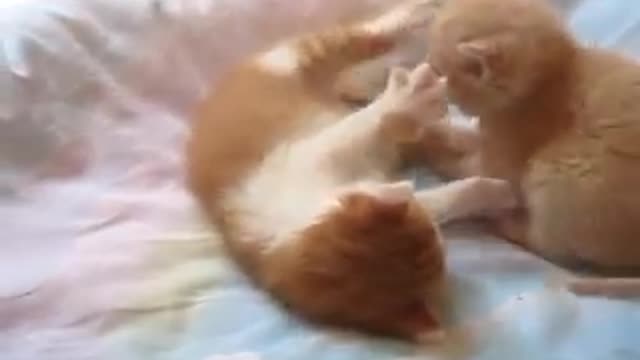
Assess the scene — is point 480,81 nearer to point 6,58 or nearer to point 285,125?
point 285,125

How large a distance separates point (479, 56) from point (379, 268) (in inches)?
9.0

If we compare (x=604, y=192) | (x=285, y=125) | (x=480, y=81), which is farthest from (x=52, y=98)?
(x=604, y=192)

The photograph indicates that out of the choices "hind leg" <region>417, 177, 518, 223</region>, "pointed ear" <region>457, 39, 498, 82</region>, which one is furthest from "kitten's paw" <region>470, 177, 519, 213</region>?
"pointed ear" <region>457, 39, 498, 82</region>

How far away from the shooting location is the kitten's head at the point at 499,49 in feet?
3.87

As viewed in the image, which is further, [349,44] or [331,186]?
[349,44]

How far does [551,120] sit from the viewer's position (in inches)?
47.2

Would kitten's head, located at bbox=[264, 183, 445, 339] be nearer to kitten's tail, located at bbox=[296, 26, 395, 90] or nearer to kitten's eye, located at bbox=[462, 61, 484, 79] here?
kitten's eye, located at bbox=[462, 61, 484, 79]

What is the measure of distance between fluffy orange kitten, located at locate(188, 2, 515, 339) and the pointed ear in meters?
0.05

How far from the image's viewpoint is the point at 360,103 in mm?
1406

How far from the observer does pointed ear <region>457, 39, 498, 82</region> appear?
1.18m

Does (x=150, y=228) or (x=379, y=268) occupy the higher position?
(x=150, y=228)

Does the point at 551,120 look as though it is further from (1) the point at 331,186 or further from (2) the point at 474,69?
(1) the point at 331,186

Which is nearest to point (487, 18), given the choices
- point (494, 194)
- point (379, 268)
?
point (494, 194)

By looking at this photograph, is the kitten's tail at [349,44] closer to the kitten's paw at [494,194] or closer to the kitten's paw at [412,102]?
the kitten's paw at [412,102]
